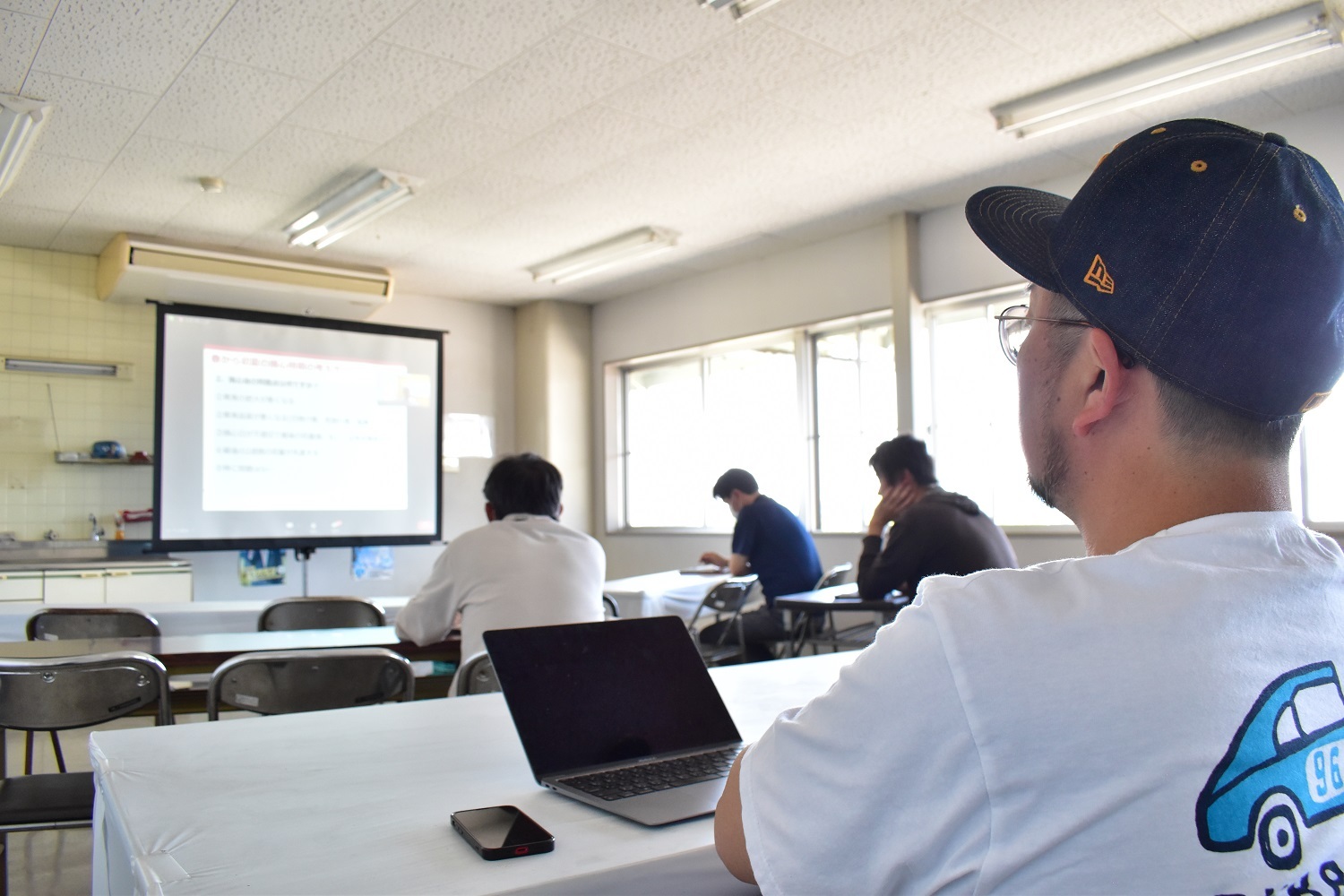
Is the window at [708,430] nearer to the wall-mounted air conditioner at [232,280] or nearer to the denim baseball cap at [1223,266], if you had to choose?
the wall-mounted air conditioner at [232,280]

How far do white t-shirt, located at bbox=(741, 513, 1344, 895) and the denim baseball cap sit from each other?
0.12 metres

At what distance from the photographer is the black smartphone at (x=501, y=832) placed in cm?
79

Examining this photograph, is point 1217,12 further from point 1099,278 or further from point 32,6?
point 32,6

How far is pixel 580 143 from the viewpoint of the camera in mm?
4574

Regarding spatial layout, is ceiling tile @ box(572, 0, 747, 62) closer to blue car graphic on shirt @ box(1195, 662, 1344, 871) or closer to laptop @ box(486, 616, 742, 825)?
laptop @ box(486, 616, 742, 825)

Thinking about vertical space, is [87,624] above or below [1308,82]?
below

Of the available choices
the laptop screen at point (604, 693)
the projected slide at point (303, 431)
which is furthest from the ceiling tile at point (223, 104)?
the laptop screen at point (604, 693)

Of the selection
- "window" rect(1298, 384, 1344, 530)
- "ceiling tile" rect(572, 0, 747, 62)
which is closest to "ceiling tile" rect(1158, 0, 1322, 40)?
"ceiling tile" rect(572, 0, 747, 62)

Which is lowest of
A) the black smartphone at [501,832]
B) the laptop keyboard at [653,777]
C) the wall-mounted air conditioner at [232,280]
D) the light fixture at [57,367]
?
the laptop keyboard at [653,777]

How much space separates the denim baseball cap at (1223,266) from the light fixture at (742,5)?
2826mm

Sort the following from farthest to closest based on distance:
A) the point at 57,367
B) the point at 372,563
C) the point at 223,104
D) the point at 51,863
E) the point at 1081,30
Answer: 1. the point at 372,563
2. the point at 57,367
3. the point at 223,104
4. the point at 1081,30
5. the point at 51,863

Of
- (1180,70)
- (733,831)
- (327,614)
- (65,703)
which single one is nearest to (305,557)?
(327,614)

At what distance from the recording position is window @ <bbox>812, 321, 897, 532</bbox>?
609 centimetres

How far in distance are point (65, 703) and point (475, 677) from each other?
0.87 m
